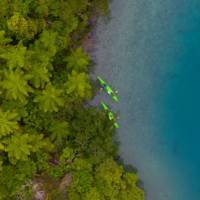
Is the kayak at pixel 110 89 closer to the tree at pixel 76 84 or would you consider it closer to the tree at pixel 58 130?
the tree at pixel 76 84

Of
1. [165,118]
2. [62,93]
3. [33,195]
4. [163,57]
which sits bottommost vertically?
[33,195]

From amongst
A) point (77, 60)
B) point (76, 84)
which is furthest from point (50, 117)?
point (77, 60)

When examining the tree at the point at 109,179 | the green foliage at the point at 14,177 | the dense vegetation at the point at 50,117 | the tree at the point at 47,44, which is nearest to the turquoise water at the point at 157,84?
Result: the dense vegetation at the point at 50,117

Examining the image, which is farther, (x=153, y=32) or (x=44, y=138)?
(x=153, y=32)

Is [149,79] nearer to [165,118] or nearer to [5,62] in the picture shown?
[165,118]

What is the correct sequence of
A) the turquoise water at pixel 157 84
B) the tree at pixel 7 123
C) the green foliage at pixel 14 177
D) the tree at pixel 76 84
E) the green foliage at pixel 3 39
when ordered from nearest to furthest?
the tree at pixel 7 123, the green foliage at pixel 3 39, the green foliage at pixel 14 177, the tree at pixel 76 84, the turquoise water at pixel 157 84

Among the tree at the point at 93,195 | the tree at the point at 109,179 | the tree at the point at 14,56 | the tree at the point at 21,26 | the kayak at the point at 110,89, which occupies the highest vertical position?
the kayak at the point at 110,89

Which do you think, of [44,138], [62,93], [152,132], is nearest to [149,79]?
[152,132]
